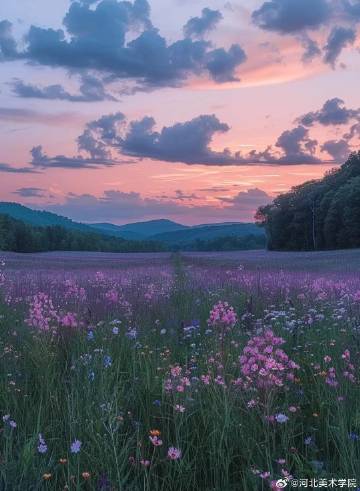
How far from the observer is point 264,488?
294 cm

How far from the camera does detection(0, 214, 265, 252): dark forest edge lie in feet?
372

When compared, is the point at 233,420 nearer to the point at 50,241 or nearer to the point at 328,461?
the point at 328,461

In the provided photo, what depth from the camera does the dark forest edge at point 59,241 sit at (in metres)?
113

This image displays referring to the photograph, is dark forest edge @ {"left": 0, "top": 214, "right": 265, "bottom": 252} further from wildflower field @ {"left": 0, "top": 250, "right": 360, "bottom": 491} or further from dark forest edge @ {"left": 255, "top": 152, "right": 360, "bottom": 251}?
wildflower field @ {"left": 0, "top": 250, "right": 360, "bottom": 491}

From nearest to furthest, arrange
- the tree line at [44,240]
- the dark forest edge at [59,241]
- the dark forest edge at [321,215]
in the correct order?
the dark forest edge at [321,215] → the tree line at [44,240] → the dark forest edge at [59,241]

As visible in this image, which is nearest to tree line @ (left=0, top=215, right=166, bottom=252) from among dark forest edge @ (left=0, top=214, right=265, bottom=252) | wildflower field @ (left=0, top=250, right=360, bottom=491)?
dark forest edge @ (left=0, top=214, right=265, bottom=252)

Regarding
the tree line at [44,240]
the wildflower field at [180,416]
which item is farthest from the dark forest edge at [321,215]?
the wildflower field at [180,416]

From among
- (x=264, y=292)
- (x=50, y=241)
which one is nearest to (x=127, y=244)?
(x=50, y=241)

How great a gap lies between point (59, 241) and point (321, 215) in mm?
79693

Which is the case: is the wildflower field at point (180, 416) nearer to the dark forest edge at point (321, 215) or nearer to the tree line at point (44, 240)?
the dark forest edge at point (321, 215)

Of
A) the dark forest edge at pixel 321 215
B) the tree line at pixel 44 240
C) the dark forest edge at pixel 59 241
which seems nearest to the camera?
the dark forest edge at pixel 321 215

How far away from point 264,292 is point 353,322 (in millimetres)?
4490

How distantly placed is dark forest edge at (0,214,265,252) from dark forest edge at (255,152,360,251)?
5210cm

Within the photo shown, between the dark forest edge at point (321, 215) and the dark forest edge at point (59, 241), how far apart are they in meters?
52.1
